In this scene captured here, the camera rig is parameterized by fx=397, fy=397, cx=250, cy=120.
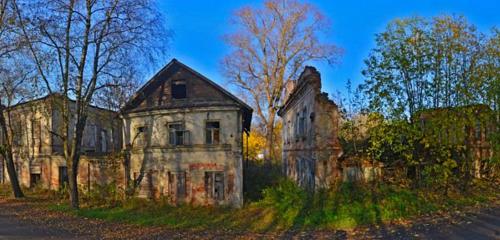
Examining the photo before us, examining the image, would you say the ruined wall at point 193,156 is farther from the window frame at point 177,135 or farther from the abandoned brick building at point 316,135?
the abandoned brick building at point 316,135

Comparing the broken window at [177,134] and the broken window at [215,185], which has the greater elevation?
the broken window at [177,134]

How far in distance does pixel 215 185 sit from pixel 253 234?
25.1 ft

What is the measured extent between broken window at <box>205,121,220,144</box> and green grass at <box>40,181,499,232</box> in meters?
3.81

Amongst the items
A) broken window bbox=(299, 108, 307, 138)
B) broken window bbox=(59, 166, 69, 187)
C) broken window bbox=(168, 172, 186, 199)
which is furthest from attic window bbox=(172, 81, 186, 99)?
broken window bbox=(59, 166, 69, 187)

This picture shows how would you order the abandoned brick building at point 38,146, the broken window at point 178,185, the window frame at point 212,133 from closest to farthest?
the window frame at point 212,133
the broken window at point 178,185
the abandoned brick building at point 38,146

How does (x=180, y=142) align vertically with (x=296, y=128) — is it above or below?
below

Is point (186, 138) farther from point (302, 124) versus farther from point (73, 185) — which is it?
point (302, 124)

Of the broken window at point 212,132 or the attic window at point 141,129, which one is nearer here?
the broken window at point 212,132

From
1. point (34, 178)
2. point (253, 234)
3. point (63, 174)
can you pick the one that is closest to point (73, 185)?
point (63, 174)

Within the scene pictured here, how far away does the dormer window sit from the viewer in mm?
23755

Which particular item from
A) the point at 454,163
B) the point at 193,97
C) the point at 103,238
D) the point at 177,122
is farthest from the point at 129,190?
the point at 454,163

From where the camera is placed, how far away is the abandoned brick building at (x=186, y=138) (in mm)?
22391

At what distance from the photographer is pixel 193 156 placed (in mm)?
22703

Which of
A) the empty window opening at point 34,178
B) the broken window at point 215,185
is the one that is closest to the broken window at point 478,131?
the broken window at point 215,185
